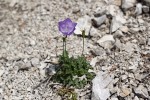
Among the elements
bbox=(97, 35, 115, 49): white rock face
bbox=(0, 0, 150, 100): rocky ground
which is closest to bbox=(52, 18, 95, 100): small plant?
bbox=(0, 0, 150, 100): rocky ground

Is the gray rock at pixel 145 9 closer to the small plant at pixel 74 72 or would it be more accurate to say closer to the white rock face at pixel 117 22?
the white rock face at pixel 117 22

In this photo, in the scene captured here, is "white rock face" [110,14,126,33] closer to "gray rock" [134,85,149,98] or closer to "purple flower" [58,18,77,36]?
"purple flower" [58,18,77,36]

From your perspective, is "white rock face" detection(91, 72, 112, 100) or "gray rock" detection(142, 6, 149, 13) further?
"gray rock" detection(142, 6, 149, 13)

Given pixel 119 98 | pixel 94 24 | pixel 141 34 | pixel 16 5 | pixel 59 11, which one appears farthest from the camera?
pixel 16 5

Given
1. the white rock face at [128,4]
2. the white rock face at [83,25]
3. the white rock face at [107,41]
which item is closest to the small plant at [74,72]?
the white rock face at [107,41]

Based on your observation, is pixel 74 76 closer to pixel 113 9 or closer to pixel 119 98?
pixel 119 98

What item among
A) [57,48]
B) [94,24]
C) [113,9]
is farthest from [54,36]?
[113,9]

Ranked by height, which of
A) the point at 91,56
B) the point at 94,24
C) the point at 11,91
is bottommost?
the point at 11,91
